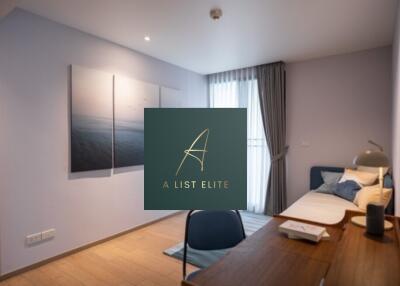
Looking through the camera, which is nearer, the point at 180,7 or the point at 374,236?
the point at 374,236

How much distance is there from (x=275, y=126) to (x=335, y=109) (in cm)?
89

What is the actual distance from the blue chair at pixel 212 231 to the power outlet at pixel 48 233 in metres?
1.67

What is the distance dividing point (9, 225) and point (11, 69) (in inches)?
57.0

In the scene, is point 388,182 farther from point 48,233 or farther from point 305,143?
point 48,233

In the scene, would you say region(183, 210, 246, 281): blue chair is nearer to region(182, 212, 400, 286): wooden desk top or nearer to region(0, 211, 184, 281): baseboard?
region(182, 212, 400, 286): wooden desk top

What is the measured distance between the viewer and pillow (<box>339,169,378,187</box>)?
296 centimetres

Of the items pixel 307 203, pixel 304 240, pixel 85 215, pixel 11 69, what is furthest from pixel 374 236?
pixel 11 69

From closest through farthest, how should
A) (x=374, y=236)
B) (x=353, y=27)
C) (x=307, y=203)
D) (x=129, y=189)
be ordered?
(x=374, y=236), (x=353, y=27), (x=307, y=203), (x=129, y=189)

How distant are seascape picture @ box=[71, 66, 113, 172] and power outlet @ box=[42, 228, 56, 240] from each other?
2.15 ft

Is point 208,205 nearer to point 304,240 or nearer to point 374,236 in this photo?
point 304,240

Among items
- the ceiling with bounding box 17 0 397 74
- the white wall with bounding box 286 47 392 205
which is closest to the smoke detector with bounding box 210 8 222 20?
the ceiling with bounding box 17 0 397 74

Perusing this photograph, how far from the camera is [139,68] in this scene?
347 centimetres
